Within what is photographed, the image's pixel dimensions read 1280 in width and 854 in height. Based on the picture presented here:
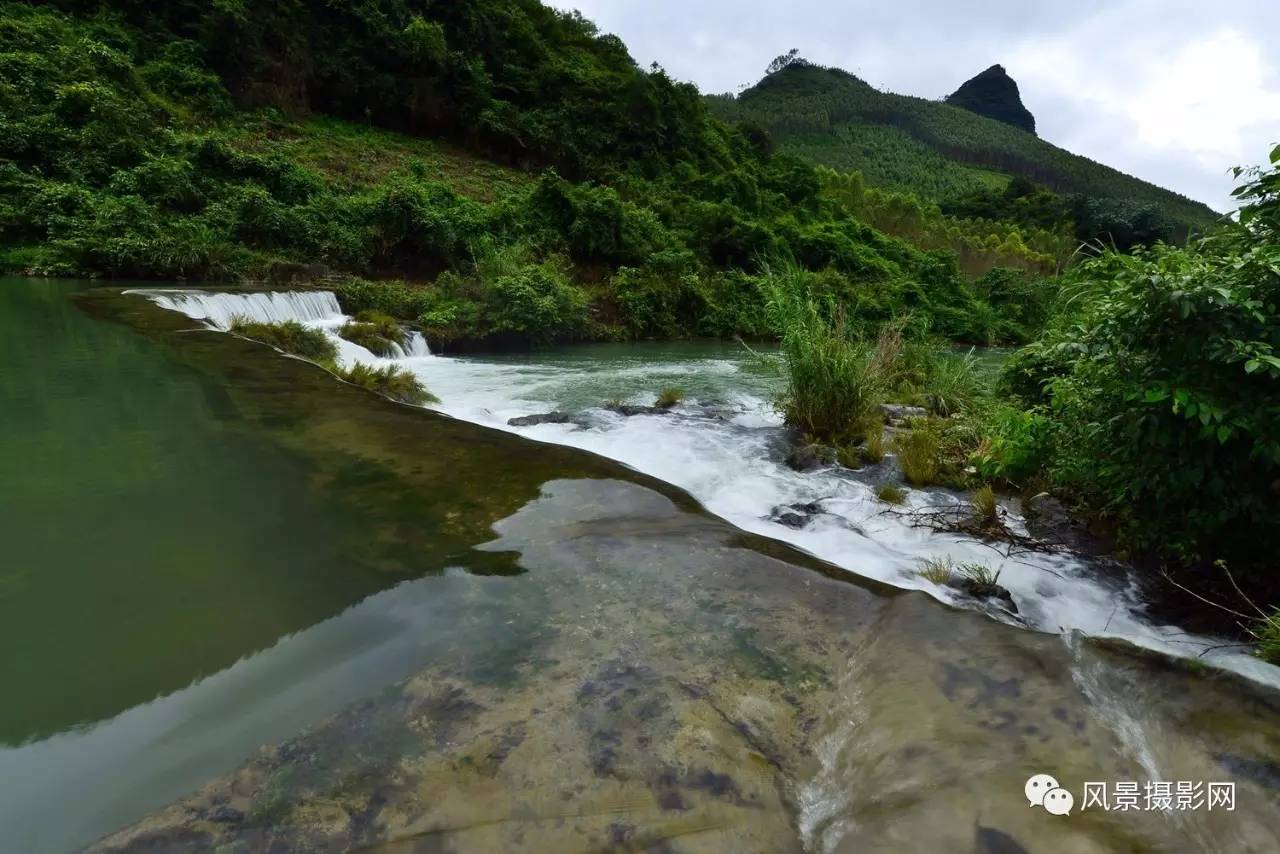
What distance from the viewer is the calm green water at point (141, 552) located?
2309mm

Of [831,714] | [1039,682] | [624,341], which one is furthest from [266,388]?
[624,341]

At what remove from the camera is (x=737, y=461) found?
563 centimetres

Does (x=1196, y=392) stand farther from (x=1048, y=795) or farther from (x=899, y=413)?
(x=899, y=413)

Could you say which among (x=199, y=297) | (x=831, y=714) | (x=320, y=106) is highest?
(x=320, y=106)

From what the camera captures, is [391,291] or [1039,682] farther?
[391,291]

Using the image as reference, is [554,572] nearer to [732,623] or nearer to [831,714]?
[732,623]

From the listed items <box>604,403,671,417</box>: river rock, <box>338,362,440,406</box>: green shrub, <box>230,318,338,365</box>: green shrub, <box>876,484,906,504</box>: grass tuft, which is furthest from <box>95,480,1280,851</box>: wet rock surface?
<box>230,318,338,365</box>: green shrub

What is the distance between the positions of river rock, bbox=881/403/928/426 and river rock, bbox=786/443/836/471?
1195 millimetres

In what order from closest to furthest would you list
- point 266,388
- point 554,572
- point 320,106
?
point 554,572, point 266,388, point 320,106

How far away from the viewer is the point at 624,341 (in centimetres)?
1633

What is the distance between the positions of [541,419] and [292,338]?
405cm

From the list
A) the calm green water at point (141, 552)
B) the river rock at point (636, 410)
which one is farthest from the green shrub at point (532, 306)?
the calm green water at point (141, 552)

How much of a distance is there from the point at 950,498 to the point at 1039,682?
2580mm

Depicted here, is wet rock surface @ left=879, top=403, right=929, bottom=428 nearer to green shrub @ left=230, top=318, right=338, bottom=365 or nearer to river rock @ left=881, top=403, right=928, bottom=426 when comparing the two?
river rock @ left=881, top=403, right=928, bottom=426
